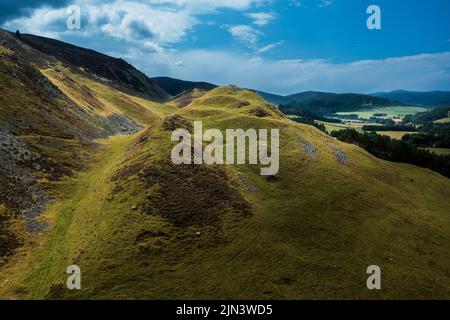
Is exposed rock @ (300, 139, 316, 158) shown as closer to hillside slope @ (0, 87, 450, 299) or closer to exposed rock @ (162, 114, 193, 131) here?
hillside slope @ (0, 87, 450, 299)

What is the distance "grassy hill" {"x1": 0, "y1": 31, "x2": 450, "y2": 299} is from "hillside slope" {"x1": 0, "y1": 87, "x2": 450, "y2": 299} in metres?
0.22

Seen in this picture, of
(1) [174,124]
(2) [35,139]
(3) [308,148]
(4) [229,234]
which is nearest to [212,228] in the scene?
(4) [229,234]

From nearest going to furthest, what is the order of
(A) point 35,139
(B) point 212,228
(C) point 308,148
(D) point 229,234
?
(D) point 229,234 < (B) point 212,228 < (A) point 35,139 < (C) point 308,148

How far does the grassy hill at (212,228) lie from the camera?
2069 inches

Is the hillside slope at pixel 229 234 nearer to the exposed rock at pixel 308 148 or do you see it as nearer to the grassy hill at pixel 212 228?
the grassy hill at pixel 212 228

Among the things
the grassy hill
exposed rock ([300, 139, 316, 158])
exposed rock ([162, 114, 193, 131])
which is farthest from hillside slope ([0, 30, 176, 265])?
exposed rock ([300, 139, 316, 158])

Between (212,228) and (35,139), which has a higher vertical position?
(35,139)

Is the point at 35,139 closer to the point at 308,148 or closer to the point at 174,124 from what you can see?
the point at 174,124

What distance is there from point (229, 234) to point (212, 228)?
3.07m

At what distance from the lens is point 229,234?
206 ft

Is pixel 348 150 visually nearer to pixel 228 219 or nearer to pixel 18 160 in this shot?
pixel 228 219

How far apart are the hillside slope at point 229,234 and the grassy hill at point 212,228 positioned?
22cm

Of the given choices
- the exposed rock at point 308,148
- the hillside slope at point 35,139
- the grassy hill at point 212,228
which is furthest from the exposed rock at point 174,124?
the exposed rock at point 308,148
